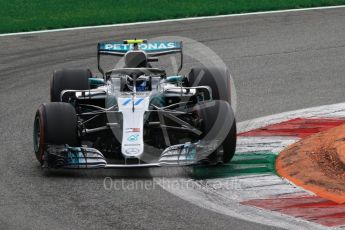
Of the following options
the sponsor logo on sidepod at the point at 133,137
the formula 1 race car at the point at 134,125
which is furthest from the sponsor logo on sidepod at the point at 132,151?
the sponsor logo on sidepod at the point at 133,137

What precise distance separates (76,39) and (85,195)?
9.98 m

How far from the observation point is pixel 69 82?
49.1 feet

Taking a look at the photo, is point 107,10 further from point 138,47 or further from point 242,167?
point 242,167

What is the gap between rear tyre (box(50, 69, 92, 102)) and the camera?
14.9 metres

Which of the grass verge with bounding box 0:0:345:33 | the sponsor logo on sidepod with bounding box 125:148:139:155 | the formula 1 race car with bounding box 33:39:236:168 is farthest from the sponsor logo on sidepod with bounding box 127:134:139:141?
the grass verge with bounding box 0:0:345:33

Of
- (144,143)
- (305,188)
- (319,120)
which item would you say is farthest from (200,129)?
(319,120)

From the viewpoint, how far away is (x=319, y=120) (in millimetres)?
15344

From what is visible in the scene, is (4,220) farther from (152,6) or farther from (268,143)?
(152,6)

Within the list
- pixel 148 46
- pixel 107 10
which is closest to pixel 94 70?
pixel 148 46

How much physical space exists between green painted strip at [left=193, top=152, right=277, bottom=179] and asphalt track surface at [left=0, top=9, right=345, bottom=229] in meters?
0.37

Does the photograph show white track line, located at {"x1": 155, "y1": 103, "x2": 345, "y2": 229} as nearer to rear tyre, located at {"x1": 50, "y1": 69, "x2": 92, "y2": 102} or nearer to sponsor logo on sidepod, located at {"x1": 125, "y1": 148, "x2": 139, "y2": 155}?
sponsor logo on sidepod, located at {"x1": 125, "y1": 148, "x2": 139, "y2": 155}

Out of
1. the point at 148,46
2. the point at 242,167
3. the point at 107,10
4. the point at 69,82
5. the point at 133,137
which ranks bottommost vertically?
the point at 242,167

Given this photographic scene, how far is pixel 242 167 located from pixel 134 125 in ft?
4.38

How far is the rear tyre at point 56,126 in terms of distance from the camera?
12891mm
